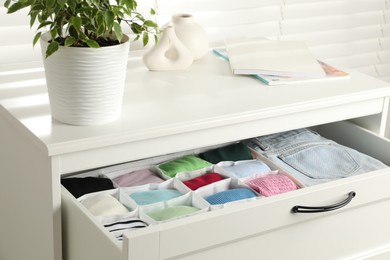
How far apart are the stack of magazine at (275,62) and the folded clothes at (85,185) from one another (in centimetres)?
41

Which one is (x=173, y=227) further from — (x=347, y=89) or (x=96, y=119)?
(x=347, y=89)

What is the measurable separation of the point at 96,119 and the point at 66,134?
2.6 inches

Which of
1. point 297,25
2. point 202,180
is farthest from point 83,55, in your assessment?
point 297,25

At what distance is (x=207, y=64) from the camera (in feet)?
5.55

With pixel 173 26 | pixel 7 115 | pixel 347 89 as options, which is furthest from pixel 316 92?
pixel 7 115

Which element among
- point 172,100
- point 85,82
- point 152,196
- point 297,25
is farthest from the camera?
point 297,25

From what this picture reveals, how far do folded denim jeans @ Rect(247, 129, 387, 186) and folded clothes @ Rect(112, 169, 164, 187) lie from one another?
0.85 ft

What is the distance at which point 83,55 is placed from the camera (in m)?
1.21

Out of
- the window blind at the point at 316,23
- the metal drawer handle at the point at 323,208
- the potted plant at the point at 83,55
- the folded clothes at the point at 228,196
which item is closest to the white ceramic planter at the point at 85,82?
the potted plant at the point at 83,55

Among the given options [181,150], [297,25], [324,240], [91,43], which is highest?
[91,43]

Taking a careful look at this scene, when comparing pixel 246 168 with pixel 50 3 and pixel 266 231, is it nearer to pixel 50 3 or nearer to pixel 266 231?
pixel 266 231

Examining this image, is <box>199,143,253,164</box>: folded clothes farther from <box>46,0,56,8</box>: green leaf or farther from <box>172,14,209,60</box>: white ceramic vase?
<box>46,0,56,8</box>: green leaf

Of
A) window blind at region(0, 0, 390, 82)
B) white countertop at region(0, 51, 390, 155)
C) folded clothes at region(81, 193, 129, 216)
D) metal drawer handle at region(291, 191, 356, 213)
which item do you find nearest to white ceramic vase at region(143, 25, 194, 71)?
white countertop at region(0, 51, 390, 155)

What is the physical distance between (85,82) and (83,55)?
0.05 meters
